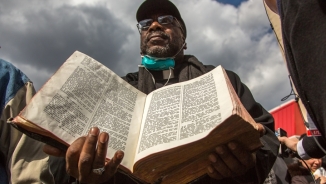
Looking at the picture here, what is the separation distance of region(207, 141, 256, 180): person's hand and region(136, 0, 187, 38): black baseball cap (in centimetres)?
144

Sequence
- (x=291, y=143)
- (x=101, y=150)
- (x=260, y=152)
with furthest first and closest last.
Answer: (x=291, y=143), (x=260, y=152), (x=101, y=150)

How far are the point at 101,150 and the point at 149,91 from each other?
739mm

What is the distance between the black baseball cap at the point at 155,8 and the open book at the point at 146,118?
1.14 metres

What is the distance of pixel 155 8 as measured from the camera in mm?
2141

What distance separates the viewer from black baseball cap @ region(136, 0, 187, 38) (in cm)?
214

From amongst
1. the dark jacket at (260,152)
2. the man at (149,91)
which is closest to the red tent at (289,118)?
the man at (149,91)

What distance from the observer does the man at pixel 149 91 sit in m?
0.91

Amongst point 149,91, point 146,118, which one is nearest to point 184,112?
point 146,118

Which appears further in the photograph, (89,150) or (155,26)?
(155,26)

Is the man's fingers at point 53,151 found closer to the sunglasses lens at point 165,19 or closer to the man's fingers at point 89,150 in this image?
the man's fingers at point 89,150

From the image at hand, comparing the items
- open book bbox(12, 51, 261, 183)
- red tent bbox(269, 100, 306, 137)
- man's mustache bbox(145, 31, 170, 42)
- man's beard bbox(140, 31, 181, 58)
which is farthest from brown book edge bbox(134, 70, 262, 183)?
red tent bbox(269, 100, 306, 137)

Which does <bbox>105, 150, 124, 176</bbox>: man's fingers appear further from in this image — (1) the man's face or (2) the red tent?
(2) the red tent

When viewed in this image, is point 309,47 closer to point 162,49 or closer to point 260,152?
point 260,152

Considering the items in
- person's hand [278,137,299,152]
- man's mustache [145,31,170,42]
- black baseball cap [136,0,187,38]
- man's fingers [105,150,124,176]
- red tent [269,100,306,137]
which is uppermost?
red tent [269,100,306,137]
